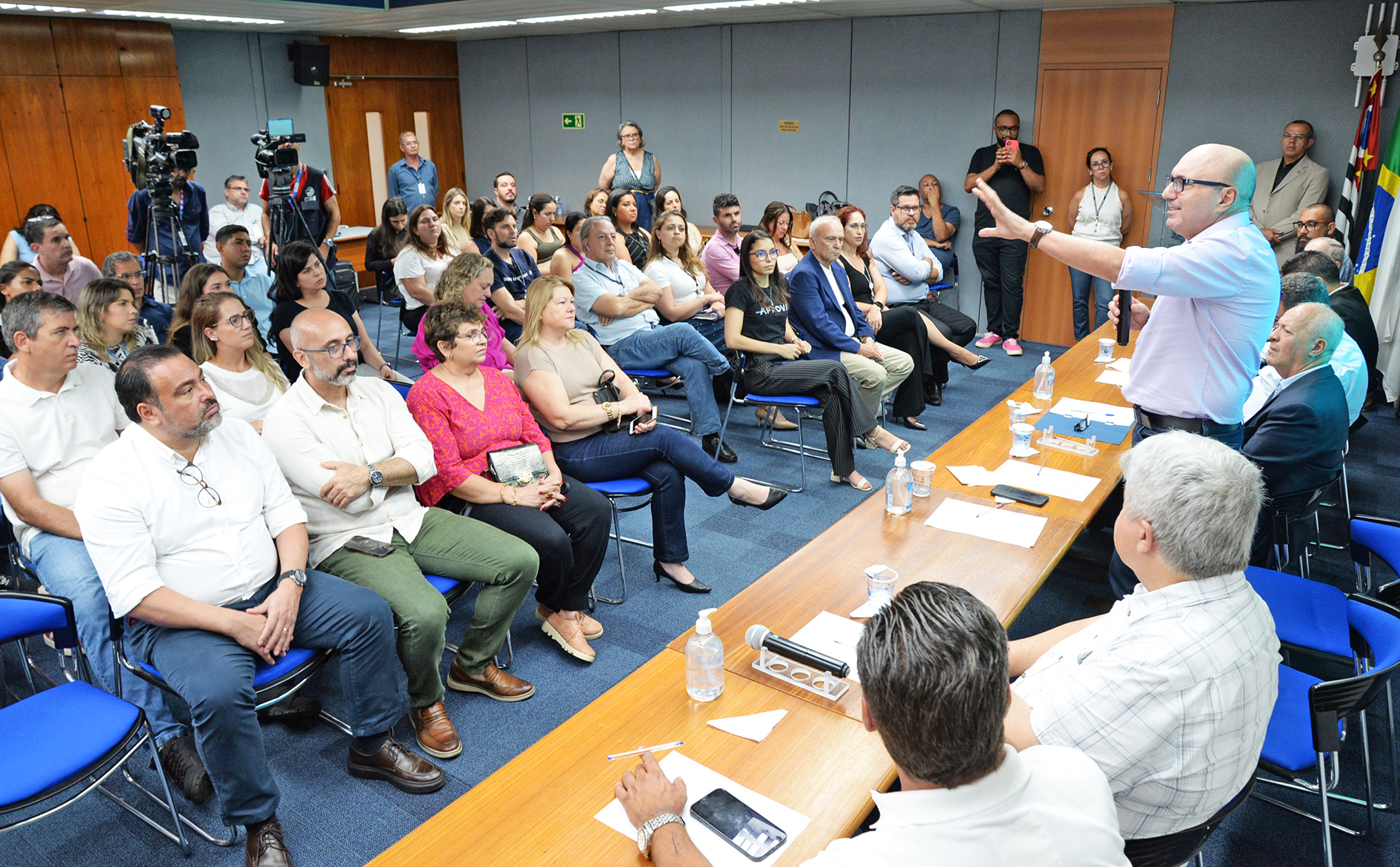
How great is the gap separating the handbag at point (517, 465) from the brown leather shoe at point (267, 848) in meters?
1.39

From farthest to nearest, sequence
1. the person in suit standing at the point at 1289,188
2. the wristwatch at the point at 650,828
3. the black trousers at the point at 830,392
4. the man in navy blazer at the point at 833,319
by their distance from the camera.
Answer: the person in suit standing at the point at 1289,188 → the man in navy blazer at the point at 833,319 → the black trousers at the point at 830,392 → the wristwatch at the point at 650,828

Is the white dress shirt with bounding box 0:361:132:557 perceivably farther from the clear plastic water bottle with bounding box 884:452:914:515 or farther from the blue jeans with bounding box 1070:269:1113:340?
the blue jeans with bounding box 1070:269:1113:340

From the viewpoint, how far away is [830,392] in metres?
4.93

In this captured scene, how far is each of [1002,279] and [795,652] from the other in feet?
22.7

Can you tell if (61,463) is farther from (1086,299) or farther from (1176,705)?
(1086,299)

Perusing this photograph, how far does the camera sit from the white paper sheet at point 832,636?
7.04 ft

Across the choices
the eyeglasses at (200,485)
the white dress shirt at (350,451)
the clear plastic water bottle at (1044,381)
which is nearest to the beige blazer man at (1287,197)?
the clear plastic water bottle at (1044,381)

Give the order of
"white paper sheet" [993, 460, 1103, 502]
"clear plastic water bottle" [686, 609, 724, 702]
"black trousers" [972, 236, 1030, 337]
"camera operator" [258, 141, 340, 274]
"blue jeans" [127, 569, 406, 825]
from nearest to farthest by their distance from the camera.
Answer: "clear plastic water bottle" [686, 609, 724, 702] < "blue jeans" [127, 569, 406, 825] < "white paper sheet" [993, 460, 1103, 502] < "black trousers" [972, 236, 1030, 337] < "camera operator" [258, 141, 340, 274]

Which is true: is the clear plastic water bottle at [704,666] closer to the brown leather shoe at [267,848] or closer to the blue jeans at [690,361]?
the brown leather shoe at [267,848]

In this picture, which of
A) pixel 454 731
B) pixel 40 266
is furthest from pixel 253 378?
pixel 40 266

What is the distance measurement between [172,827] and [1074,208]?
776 cm

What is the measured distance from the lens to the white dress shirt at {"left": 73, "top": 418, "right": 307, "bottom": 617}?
7.93ft

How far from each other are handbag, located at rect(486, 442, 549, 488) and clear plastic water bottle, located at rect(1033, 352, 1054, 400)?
2.30m

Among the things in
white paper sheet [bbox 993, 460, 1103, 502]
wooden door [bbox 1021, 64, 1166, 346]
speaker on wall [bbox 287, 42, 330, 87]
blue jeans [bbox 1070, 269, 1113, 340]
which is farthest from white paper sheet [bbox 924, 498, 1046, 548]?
speaker on wall [bbox 287, 42, 330, 87]
